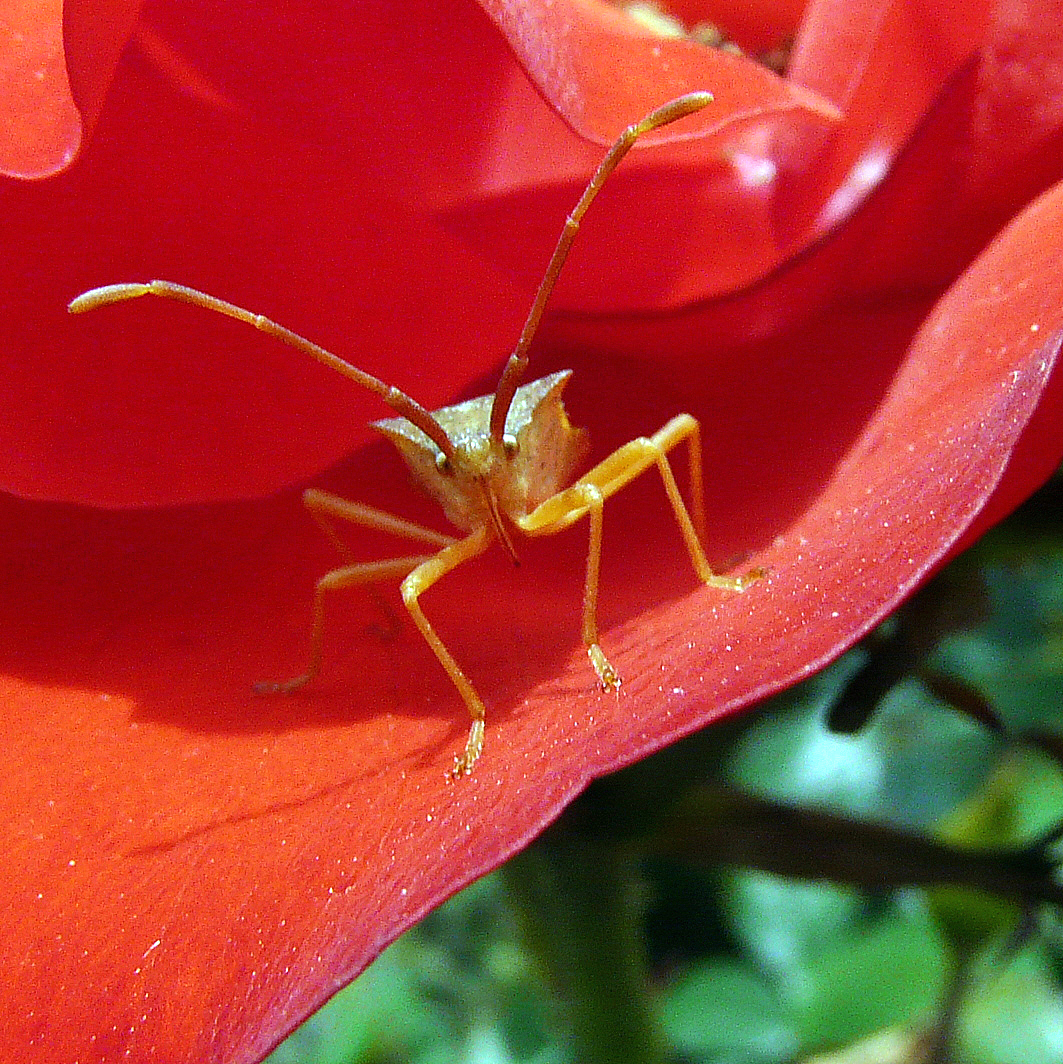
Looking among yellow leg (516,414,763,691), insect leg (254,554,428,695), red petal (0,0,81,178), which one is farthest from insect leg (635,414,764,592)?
red petal (0,0,81,178)

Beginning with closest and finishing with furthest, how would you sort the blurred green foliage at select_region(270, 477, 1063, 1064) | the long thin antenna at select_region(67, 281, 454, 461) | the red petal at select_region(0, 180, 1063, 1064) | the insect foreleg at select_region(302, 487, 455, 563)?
the red petal at select_region(0, 180, 1063, 1064) < the long thin antenna at select_region(67, 281, 454, 461) < the insect foreleg at select_region(302, 487, 455, 563) < the blurred green foliage at select_region(270, 477, 1063, 1064)

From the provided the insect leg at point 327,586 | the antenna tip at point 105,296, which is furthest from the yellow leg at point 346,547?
the antenna tip at point 105,296

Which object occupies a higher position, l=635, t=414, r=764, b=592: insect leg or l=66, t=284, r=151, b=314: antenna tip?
l=66, t=284, r=151, b=314: antenna tip

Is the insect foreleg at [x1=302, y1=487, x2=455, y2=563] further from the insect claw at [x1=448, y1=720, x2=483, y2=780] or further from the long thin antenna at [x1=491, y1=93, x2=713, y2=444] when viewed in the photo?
the insect claw at [x1=448, y1=720, x2=483, y2=780]

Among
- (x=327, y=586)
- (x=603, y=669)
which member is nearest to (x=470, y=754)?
(x=603, y=669)

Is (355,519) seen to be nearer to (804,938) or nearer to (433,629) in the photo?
(433,629)

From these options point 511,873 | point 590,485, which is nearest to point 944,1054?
point 511,873

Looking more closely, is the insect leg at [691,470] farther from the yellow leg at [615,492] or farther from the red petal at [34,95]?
the red petal at [34,95]
